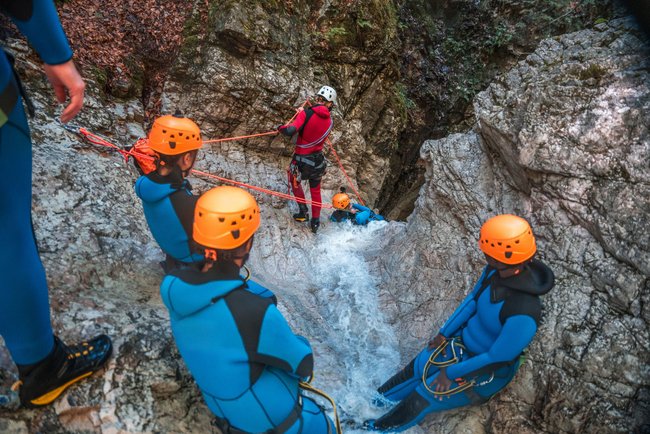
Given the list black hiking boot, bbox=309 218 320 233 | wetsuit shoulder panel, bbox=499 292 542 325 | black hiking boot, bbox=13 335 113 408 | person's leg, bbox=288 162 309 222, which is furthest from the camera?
black hiking boot, bbox=309 218 320 233

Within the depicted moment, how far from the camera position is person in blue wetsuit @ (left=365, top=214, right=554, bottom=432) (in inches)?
102

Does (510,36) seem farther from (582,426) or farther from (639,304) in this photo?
(582,426)

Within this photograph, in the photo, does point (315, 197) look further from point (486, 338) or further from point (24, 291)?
point (24, 291)

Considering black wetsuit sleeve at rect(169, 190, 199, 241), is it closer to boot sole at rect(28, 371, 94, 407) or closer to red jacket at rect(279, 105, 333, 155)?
boot sole at rect(28, 371, 94, 407)

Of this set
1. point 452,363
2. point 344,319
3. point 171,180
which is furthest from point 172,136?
point 344,319

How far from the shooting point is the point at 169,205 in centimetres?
321

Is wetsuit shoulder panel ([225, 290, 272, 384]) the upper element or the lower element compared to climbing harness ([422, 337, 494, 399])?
upper

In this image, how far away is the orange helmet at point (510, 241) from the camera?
8.59 ft

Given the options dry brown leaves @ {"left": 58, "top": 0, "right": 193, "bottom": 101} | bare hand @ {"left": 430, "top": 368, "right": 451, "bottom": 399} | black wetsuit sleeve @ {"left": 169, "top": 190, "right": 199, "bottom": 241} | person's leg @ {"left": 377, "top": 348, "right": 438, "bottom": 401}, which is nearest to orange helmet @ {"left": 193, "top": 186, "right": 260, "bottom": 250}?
black wetsuit sleeve @ {"left": 169, "top": 190, "right": 199, "bottom": 241}

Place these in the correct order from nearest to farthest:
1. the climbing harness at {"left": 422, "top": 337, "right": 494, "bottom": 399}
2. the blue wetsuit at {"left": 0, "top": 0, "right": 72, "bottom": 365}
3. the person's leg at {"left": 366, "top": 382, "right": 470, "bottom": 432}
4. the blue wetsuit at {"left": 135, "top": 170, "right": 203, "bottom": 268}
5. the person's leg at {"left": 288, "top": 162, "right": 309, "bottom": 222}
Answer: the blue wetsuit at {"left": 0, "top": 0, "right": 72, "bottom": 365} → the climbing harness at {"left": 422, "top": 337, "right": 494, "bottom": 399} → the person's leg at {"left": 366, "top": 382, "right": 470, "bottom": 432} → the blue wetsuit at {"left": 135, "top": 170, "right": 203, "bottom": 268} → the person's leg at {"left": 288, "top": 162, "right": 309, "bottom": 222}

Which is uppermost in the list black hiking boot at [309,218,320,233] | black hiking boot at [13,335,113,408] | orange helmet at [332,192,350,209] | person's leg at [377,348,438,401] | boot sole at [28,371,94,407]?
black hiking boot at [13,335,113,408]

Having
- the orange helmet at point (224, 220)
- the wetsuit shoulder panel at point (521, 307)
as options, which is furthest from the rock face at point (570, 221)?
the orange helmet at point (224, 220)

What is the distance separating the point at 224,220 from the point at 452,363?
215 cm

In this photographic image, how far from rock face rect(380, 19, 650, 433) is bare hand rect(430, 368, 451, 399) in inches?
20.4
